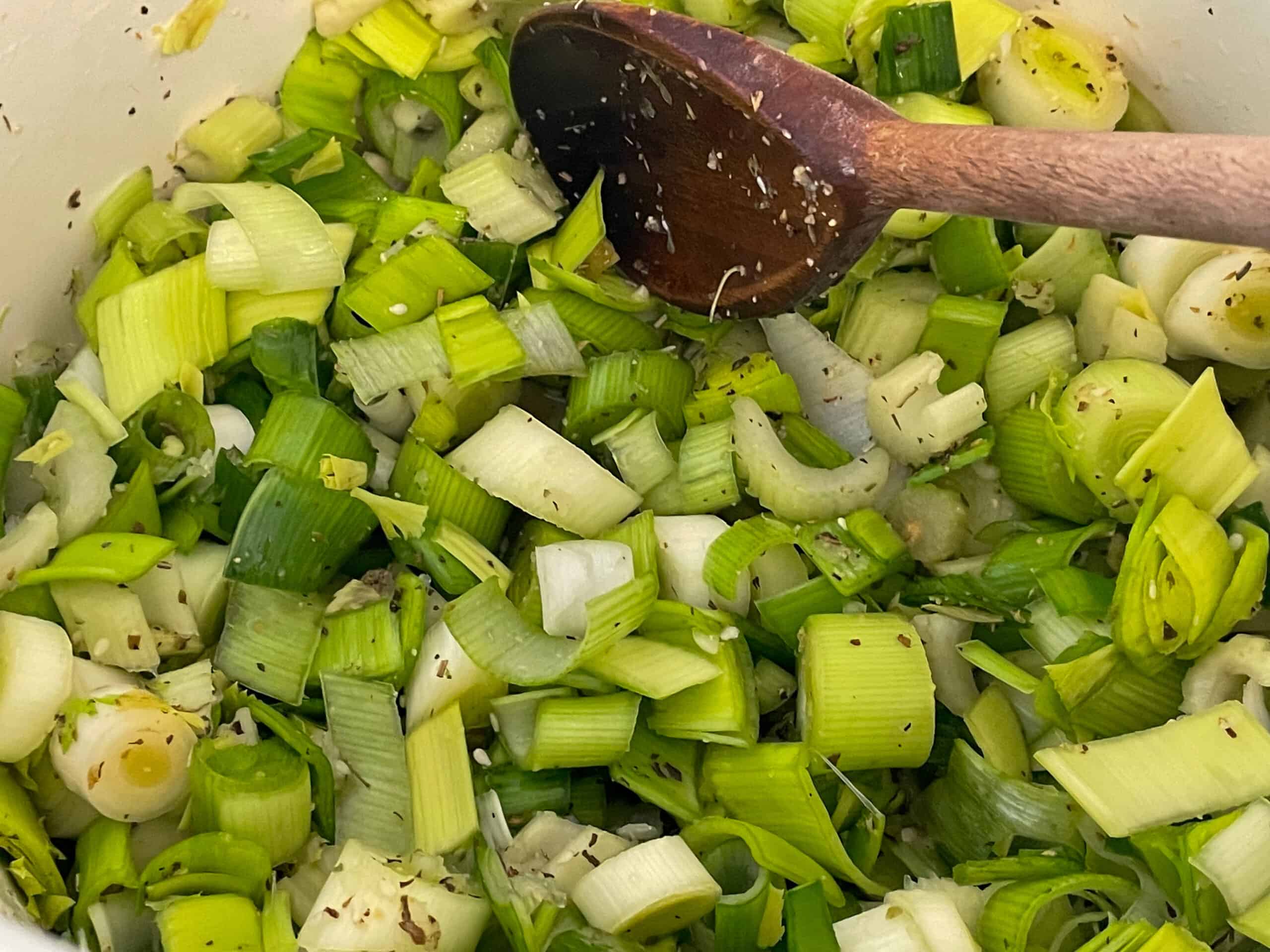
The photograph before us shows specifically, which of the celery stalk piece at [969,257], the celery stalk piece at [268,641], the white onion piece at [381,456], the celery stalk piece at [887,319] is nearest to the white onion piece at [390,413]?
the white onion piece at [381,456]

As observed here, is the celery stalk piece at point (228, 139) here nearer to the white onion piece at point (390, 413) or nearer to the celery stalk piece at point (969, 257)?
the white onion piece at point (390, 413)

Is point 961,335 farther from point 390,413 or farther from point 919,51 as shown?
point 390,413

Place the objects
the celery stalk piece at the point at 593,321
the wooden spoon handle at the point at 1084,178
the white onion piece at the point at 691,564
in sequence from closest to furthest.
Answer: the wooden spoon handle at the point at 1084,178 → the white onion piece at the point at 691,564 → the celery stalk piece at the point at 593,321

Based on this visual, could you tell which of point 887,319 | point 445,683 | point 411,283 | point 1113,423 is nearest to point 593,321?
point 411,283

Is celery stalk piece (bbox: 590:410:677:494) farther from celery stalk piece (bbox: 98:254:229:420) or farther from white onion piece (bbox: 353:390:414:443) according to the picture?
celery stalk piece (bbox: 98:254:229:420)

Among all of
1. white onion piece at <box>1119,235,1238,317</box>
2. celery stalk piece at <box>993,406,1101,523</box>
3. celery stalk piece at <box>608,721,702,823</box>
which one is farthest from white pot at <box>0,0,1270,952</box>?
celery stalk piece at <box>608,721,702,823</box>

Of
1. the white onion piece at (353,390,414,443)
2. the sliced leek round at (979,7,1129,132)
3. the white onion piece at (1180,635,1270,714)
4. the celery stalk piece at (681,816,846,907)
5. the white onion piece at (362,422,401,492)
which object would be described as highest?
the sliced leek round at (979,7,1129,132)

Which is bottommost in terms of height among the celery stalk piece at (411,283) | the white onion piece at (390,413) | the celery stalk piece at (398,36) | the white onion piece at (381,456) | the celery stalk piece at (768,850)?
the celery stalk piece at (768,850)
